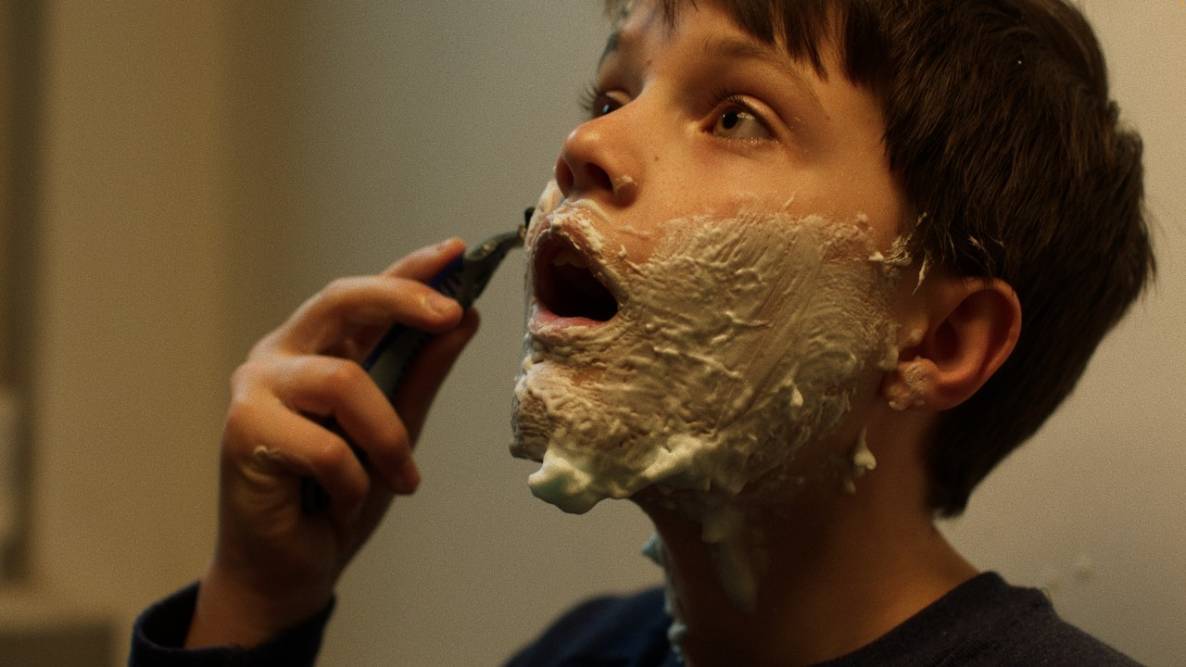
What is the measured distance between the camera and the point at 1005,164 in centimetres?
68

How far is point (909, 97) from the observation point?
655mm

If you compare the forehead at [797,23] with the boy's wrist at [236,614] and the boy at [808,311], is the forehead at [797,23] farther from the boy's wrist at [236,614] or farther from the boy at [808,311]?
the boy's wrist at [236,614]

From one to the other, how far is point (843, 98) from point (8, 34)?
45.8 inches

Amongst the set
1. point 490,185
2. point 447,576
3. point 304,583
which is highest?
point 490,185

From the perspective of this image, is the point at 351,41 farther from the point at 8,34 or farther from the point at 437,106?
the point at 8,34

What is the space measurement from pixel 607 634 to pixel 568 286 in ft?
1.28

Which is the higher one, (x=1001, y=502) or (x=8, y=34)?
(x=8, y=34)

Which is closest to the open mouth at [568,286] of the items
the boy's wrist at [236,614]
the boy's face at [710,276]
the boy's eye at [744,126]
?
the boy's face at [710,276]

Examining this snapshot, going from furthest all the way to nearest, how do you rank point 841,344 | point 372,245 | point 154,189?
point 154,189, point 372,245, point 841,344

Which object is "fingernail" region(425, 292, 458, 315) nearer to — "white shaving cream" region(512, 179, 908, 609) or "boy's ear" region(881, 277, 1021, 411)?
"white shaving cream" region(512, 179, 908, 609)

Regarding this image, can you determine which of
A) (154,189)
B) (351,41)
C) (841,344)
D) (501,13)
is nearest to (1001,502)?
(841,344)

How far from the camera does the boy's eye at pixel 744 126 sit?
2.11 ft

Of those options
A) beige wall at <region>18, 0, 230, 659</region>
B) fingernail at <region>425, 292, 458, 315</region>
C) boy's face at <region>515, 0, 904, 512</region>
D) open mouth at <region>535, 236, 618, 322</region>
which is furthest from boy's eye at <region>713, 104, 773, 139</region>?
beige wall at <region>18, 0, 230, 659</region>

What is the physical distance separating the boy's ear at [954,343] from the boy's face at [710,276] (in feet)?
0.07
